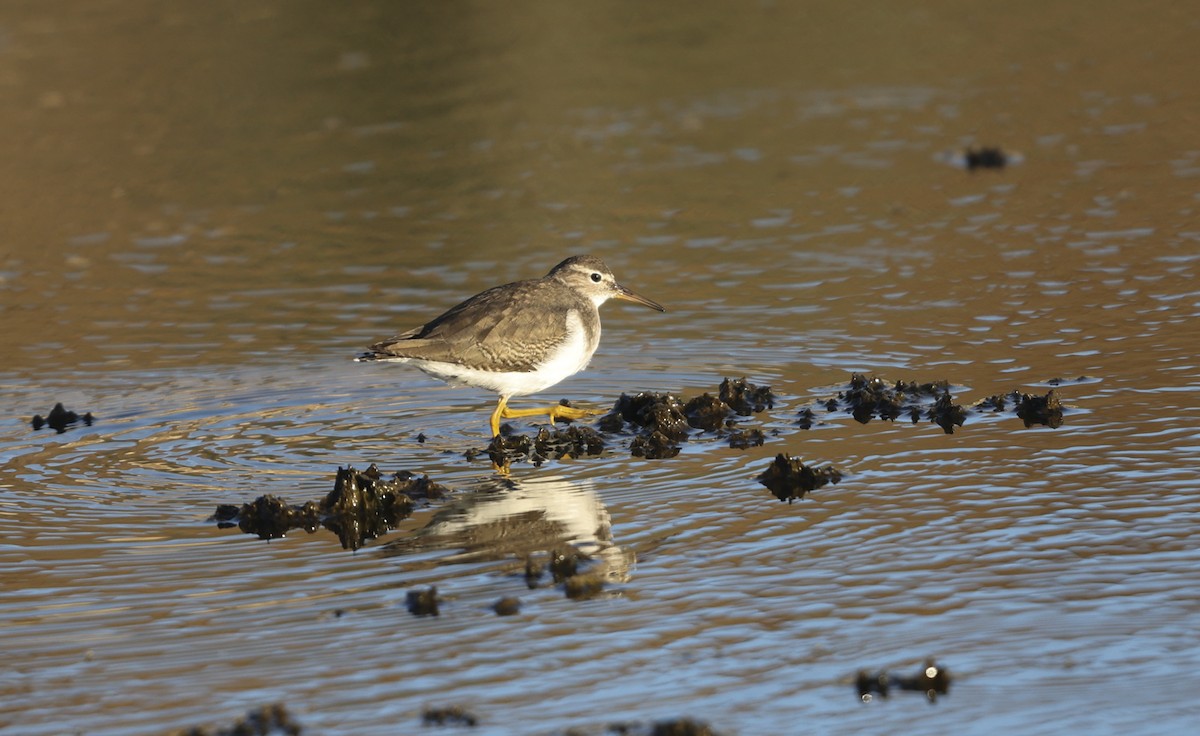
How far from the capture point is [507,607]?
7.80 meters

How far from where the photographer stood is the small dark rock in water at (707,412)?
35.9ft

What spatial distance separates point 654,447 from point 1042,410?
2555 mm

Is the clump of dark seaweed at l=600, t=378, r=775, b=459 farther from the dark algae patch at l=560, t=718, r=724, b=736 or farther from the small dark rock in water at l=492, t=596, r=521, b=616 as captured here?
the dark algae patch at l=560, t=718, r=724, b=736

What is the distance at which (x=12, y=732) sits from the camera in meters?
6.85

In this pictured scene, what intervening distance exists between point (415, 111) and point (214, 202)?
3.98m

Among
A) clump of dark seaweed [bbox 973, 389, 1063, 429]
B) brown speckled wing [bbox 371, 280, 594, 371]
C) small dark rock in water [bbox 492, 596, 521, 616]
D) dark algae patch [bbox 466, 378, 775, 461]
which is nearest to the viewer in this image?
small dark rock in water [bbox 492, 596, 521, 616]

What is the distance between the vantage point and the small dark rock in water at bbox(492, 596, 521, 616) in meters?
7.79

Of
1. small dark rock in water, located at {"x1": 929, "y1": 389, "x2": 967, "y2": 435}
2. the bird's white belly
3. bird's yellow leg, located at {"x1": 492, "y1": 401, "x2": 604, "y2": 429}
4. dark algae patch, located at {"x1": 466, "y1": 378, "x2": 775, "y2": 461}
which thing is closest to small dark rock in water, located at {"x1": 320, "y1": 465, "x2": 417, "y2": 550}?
dark algae patch, located at {"x1": 466, "y1": 378, "x2": 775, "y2": 461}

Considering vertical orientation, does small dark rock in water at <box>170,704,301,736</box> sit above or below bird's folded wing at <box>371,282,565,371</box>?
below

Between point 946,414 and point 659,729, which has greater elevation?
point 946,414

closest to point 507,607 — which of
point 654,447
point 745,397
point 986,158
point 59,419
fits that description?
point 654,447

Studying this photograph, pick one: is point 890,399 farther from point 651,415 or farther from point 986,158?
point 986,158

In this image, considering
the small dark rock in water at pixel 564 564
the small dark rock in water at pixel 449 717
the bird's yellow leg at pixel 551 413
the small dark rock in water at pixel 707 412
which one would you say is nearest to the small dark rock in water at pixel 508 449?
the bird's yellow leg at pixel 551 413

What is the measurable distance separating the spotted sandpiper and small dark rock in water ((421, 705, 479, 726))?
464 cm
